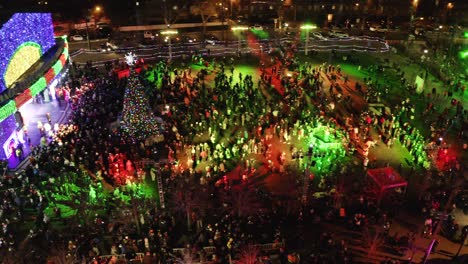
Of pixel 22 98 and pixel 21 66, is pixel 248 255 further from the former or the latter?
pixel 21 66

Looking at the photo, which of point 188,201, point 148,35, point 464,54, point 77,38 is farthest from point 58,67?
point 464,54

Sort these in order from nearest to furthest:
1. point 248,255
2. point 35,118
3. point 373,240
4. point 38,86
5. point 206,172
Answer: point 248,255 < point 373,240 < point 206,172 < point 38,86 < point 35,118

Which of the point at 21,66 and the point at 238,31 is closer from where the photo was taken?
the point at 21,66

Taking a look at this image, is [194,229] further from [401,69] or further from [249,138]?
[401,69]

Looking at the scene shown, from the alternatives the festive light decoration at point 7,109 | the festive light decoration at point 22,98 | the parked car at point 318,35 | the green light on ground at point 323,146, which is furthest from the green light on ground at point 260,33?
the festive light decoration at point 7,109

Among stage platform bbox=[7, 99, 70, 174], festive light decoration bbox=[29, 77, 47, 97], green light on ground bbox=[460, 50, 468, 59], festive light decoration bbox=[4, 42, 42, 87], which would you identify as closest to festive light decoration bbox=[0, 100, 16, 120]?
festive light decoration bbox=[4, 42, 42, 87]

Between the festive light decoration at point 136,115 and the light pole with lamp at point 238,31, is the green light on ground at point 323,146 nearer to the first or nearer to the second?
the festive light decoration at point 136,115

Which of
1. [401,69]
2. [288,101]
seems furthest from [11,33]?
[401,69]

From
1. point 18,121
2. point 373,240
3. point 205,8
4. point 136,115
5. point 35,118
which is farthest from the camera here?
point 205,8
